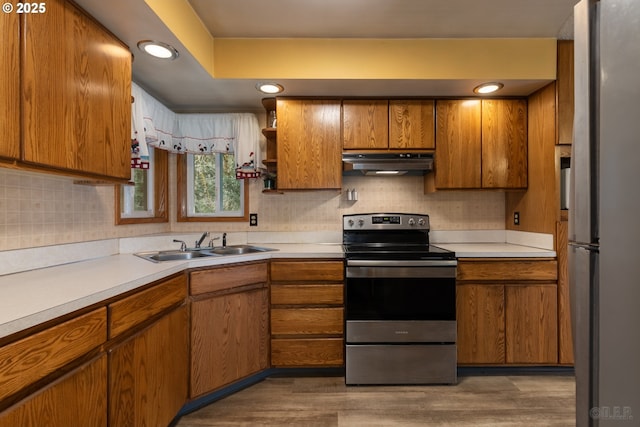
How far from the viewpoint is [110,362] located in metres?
1.23

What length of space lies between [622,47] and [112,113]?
192 centimetres

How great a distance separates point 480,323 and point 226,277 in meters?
1.77

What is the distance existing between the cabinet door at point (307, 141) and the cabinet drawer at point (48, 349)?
5.27 ft

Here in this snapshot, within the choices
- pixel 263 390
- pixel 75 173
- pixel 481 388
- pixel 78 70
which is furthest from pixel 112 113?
pixel 481 388

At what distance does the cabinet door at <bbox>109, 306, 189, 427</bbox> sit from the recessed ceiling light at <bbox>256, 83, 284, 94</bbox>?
1561mm

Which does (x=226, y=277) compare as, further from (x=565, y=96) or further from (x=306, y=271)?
(x=565, y=96)

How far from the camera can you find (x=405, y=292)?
2205 millimetres

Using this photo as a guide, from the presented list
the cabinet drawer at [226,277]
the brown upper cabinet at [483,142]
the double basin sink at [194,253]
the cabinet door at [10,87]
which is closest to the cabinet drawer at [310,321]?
the cabinet drawer at [226,277]

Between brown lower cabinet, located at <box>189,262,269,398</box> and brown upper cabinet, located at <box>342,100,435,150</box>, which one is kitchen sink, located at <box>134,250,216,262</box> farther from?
brown upper cabinet, located at <box>342,100,435,150</box>

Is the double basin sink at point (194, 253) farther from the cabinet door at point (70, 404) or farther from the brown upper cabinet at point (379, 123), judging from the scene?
the brown upper cabinet at point (379, 123)

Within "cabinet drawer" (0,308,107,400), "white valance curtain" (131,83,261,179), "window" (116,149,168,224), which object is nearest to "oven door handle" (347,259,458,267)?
"white valance curtain" (131,83,261,179)

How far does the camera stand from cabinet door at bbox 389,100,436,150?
2.53 metres

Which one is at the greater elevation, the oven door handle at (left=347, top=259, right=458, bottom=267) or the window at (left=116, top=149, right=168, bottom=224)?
the window at (left=116, top=149, right=168, bottom=224)

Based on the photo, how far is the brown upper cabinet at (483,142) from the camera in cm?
255
